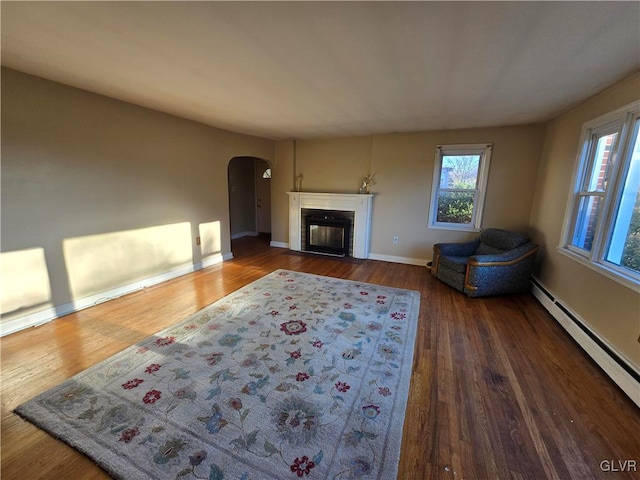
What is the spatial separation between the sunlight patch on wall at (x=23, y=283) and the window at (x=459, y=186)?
5291 millimetres

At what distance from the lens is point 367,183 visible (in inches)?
200

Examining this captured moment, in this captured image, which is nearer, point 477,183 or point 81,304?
point 81,304

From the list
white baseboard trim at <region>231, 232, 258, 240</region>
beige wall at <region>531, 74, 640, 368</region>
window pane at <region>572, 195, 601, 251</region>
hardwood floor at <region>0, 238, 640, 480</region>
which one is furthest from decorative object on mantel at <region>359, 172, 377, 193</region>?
white baseboard trim at <region>231, 232, 258, 240</region>

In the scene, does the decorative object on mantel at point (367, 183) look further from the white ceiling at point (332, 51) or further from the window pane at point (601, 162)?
the window pane at point (601, 162)

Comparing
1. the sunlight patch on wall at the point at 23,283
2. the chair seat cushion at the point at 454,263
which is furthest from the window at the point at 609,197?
the sunlight patch on wall at the point at 23,283

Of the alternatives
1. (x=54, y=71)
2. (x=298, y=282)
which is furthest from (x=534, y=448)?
(x=54, y=71)

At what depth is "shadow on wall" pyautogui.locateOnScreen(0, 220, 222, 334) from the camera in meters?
2.46

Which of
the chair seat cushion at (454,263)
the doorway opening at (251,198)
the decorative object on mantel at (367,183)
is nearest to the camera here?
the chair seat cushion at (454,263)

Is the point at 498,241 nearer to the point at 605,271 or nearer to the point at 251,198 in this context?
the point at 605,271

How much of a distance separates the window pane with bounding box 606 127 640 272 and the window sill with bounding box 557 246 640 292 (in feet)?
0.36

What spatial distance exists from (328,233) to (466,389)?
3895 mm

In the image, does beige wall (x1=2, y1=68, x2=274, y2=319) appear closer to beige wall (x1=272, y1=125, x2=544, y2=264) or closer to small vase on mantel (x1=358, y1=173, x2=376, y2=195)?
beige wall (x1=272, y1=125, x2=544, y2=264)

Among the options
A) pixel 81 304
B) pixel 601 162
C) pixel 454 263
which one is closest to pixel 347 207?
pixel 454 263

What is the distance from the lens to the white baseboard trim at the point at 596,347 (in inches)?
73.0
